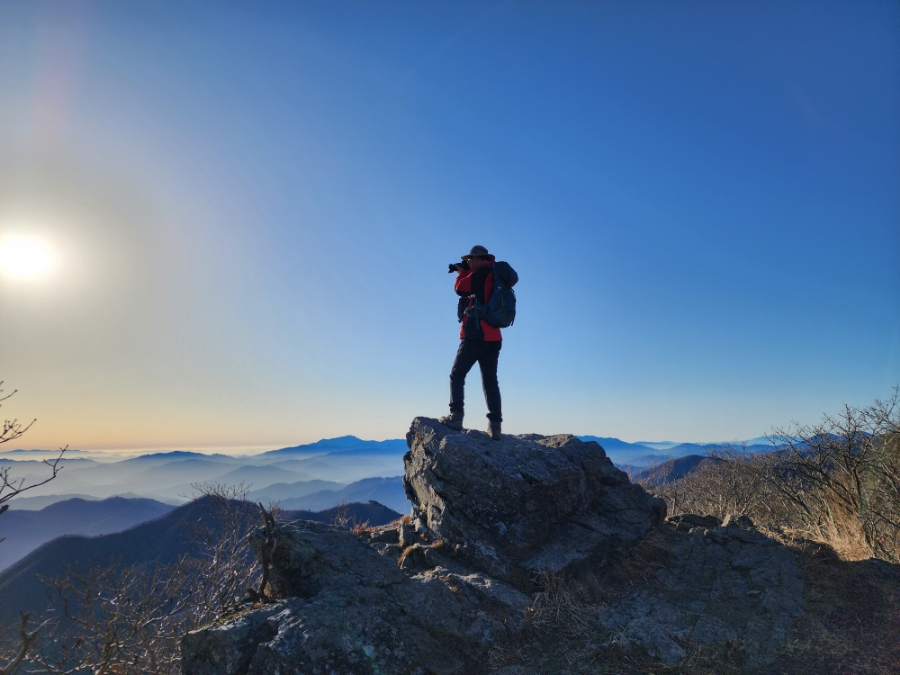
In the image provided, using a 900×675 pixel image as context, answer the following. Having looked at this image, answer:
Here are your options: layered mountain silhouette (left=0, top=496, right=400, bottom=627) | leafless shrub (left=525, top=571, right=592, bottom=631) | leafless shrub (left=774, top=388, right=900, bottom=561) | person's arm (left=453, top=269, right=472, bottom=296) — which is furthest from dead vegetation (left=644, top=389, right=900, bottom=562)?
layered mountain silhouette (left=0, top=496, right=400, bottom=627)

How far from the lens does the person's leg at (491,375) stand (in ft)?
26.7

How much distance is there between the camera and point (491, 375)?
819 centimetres

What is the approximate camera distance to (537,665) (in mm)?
5023

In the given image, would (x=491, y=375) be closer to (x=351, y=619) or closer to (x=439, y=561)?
(x=439, y=561)

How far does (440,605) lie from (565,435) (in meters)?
4.62

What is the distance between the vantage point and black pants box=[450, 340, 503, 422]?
26.7ft

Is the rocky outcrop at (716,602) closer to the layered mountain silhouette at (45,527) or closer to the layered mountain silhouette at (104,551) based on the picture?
the layered mountain silhouette at (104,551)

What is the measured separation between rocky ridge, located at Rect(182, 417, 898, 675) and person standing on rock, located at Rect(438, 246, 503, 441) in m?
0.69

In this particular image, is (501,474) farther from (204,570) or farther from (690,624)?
(204,570)

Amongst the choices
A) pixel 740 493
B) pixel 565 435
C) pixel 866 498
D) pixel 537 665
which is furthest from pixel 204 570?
pixel 740 493

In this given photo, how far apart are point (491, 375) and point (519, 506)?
2.24 metres

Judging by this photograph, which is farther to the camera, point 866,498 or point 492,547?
point 866,498

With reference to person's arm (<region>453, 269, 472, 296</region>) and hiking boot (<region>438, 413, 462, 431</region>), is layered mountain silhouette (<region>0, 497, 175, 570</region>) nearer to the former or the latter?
hiking boot (<region>438, 413, 462, 431</region>)

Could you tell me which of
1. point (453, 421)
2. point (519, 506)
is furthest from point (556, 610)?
point (453, 421)
